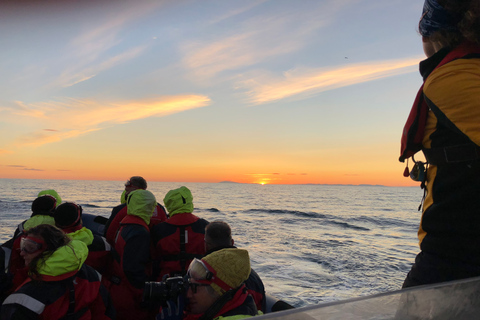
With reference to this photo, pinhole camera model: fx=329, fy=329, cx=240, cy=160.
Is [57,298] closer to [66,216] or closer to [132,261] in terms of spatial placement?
[132,261]

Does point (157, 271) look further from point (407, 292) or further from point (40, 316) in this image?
point (407, 292)

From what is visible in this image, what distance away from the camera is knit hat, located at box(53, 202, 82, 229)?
337 cm

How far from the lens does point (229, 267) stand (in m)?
2.19

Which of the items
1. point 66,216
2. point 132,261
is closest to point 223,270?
point 132,261

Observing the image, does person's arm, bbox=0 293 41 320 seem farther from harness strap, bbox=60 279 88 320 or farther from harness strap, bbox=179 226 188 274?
harness strap, bbox=179 226 188 274

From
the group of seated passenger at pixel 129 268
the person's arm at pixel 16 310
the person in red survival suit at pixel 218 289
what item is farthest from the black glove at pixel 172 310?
the person's arm at pixel 16 310

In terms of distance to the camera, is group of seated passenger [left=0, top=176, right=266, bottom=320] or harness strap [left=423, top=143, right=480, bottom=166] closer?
harness strap [left=423, top=143, right=480, bottom=166]

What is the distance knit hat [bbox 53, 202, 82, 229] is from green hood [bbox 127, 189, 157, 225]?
0.53m

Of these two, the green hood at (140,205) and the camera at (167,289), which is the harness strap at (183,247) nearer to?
the green hood at (140,205)

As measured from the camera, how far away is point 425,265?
4.15 feet

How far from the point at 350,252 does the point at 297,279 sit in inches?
195

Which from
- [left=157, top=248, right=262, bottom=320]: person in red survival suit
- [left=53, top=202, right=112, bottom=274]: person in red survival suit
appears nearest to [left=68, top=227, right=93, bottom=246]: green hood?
[left=53, top=202, right=112, bottom=274]: person in red survival suit

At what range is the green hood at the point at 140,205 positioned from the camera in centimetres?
368

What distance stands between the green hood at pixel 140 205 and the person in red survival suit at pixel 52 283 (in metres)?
1.13
